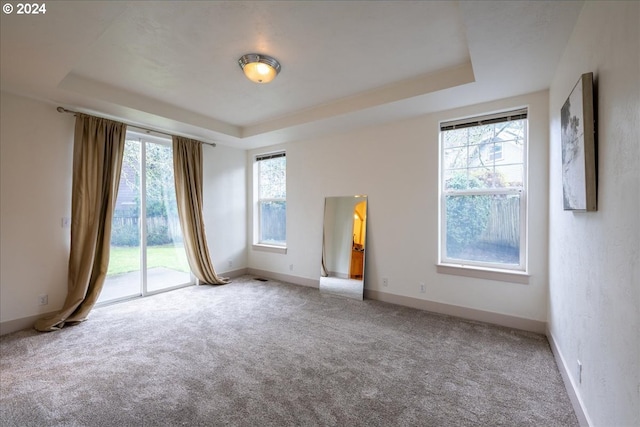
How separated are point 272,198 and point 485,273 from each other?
11.9 ft

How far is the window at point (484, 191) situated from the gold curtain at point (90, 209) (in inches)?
164

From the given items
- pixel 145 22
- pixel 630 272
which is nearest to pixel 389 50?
pixel 145 22

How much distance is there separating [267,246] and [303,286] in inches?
42.7

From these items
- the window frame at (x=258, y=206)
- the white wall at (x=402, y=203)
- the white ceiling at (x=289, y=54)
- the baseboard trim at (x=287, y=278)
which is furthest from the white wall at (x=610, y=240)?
the window frame at (x=258, y=206)

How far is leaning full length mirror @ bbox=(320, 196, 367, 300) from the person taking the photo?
4160 millimetres

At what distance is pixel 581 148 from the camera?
64.0 inches

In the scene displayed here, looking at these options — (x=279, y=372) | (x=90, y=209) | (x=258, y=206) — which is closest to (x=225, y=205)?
(x=258, y=206)

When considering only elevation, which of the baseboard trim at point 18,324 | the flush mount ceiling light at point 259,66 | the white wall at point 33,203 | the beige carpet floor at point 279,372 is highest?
the flush mount ceiling light at point 259,66

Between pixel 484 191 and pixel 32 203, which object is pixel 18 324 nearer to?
pixel 32 203

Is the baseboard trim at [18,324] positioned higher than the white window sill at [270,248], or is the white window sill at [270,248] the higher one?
the white window sill at [270,248]

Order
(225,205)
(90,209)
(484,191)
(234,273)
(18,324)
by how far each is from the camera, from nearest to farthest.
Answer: (18,324)
(484,191)
(90,209)
(225,205)
(234,273)

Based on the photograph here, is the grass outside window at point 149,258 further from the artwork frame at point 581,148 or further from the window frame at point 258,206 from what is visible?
the artwork frame at point 581,148

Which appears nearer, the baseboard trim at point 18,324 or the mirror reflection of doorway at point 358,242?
the baseboard trim at point 18,324

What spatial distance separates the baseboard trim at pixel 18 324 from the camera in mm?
2952
